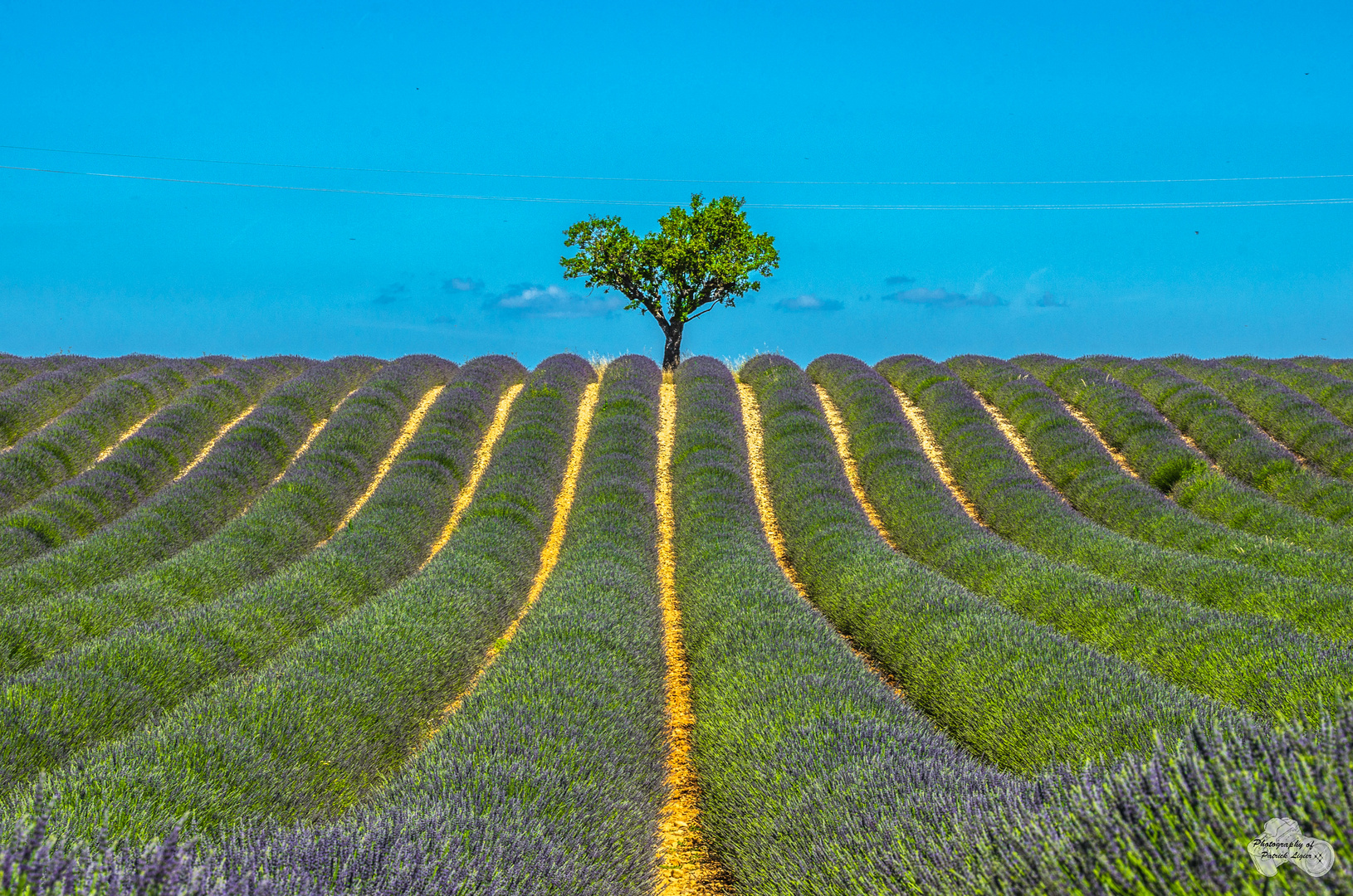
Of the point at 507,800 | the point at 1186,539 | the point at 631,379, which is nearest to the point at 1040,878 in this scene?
the point at 507,800

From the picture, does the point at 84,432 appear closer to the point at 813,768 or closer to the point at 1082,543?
the point at 813,768

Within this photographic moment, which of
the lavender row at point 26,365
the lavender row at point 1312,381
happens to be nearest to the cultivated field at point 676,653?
the lavender row at point 1312,381

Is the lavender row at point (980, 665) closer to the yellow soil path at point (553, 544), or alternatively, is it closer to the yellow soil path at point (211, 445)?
the yellow soil path at point (553, 544)

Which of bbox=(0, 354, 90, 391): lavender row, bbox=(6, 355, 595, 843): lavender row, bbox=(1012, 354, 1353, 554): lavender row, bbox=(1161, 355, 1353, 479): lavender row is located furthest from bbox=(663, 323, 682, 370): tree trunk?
bbox=(6, 355, 595, 843): lavender row

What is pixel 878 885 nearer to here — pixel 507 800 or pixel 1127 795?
pixel 1127 795

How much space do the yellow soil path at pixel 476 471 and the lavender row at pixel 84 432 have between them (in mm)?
5773

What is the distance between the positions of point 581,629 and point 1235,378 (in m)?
17.6

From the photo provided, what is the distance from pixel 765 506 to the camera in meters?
12.6

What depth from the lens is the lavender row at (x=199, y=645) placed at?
Answer: 4672 millimetres

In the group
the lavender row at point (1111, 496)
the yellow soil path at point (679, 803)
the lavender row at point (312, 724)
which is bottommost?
the yellow soil path at point (679, 803)

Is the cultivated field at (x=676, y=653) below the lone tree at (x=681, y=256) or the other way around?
below

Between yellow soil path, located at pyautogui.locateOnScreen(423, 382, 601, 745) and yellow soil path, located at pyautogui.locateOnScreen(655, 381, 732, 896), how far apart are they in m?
1.33

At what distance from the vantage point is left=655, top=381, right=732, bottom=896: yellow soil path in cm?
402
